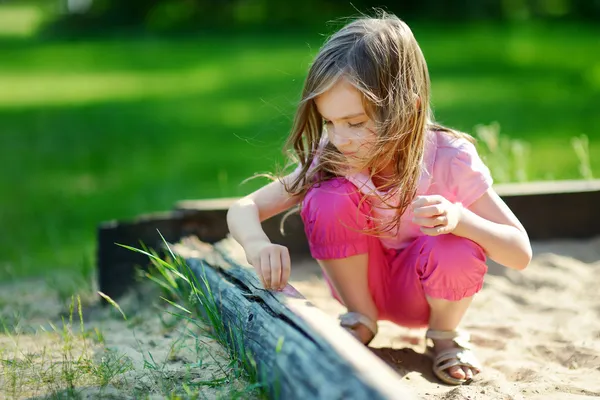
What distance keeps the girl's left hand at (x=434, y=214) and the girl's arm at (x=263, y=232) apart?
0.39m

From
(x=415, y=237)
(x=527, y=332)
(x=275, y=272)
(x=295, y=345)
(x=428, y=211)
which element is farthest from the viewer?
(x=527, y=332)

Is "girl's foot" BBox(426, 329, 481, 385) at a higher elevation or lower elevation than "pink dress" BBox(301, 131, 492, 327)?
lower

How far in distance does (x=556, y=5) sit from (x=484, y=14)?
2.21 m

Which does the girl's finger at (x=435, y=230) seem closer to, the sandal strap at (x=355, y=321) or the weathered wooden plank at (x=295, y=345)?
the weathered wooden plank at (x=295, y=345)

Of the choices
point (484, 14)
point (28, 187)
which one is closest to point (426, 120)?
point (28, 187)

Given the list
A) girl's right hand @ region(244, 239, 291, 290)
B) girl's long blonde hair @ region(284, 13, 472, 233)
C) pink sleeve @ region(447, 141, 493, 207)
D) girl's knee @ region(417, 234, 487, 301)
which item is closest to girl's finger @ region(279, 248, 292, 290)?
girl's right hand @ region(244, 239, 291, 290)

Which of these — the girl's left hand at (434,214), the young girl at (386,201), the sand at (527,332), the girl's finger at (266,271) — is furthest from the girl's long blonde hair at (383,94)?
the sand at (527,332)

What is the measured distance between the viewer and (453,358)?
2670 mm

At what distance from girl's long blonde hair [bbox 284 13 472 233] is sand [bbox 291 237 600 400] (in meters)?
0.49

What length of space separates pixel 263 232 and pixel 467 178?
1.98ft

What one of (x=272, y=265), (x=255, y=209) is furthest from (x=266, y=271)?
(x=255, y=209)

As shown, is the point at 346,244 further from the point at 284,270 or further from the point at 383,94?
the point at 383,94

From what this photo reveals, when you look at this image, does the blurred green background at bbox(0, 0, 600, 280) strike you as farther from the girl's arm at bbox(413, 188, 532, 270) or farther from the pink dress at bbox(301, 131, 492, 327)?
the girl's arm at bbox(413, 188, 532, 270)

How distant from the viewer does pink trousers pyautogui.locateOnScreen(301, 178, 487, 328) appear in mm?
2566
